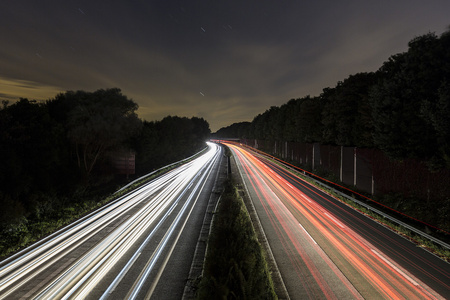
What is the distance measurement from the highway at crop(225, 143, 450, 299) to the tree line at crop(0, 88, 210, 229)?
2068 centimetres

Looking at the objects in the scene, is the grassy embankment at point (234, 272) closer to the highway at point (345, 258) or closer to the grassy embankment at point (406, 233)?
the highway at point (345, 258)

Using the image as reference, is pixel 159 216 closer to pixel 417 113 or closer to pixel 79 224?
pixel 79 224

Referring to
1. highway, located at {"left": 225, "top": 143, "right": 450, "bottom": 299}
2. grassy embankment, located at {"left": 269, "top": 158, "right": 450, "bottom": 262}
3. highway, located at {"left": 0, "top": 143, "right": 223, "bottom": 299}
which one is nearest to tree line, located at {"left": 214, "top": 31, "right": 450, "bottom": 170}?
grassy embankment, located at {"left": 269, "top": 158, "right": 450, "bottom": 262}

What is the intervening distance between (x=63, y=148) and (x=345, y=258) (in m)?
37.1

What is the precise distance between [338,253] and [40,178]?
3003 cm

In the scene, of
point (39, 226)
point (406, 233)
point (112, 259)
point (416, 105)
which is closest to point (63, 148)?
point (39, 226)

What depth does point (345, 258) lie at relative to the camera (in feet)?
39.2

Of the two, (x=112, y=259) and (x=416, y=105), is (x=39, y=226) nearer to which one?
(x=112, y=259)

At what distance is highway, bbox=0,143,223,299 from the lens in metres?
9.44

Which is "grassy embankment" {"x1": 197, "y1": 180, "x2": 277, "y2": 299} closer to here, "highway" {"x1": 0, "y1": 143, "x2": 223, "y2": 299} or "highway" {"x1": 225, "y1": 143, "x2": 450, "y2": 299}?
"highway" {"x1": 225, "y1": 143, "x2": 450, "y2": 299}

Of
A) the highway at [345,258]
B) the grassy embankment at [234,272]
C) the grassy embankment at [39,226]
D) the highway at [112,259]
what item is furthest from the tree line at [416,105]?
the grassy embankment at [39,226]

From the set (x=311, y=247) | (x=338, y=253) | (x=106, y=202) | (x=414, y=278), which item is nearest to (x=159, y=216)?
(x=106, y=202)

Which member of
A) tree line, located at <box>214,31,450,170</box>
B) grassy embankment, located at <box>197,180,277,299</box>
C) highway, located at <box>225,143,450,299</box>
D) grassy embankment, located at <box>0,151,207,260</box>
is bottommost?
grassy embankment, located at <box>0,151,207,260</box>

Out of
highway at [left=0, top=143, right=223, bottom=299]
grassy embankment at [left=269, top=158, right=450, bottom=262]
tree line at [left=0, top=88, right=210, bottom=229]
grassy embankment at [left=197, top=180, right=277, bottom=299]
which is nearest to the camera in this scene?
grassy embankment at [left=197, top=180, right=277, bottom=299]
